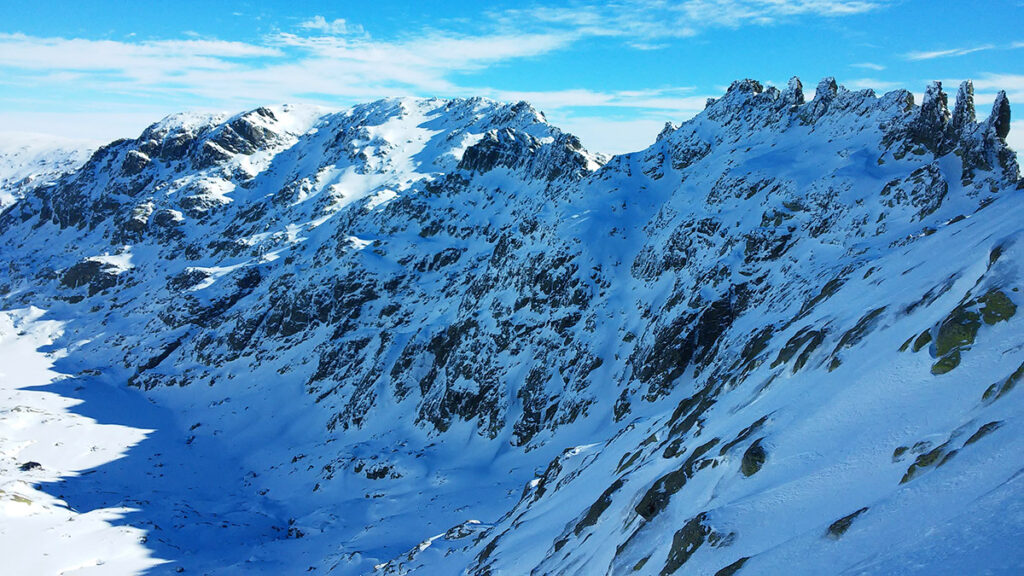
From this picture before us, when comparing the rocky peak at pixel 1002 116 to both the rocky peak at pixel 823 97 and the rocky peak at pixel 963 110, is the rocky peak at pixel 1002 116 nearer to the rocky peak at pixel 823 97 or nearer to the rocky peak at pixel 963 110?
the rocky peak at pixel 963 110

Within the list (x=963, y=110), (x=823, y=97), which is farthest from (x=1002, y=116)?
(x=823, y=97)

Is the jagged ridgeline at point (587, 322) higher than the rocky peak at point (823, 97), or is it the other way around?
the rocky peak at point (823, 97)

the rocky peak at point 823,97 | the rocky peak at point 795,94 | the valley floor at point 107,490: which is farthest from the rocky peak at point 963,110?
the valley floor at point 107,490

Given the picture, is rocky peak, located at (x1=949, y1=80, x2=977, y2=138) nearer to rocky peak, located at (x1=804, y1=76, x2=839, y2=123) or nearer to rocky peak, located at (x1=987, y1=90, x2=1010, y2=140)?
rocky peak, located at (x1=987, y1=90, x2=1010, y2=140)

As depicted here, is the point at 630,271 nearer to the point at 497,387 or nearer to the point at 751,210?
the point at 751,210

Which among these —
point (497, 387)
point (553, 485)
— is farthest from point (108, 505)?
point (553, 485)

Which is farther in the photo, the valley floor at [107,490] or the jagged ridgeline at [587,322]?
the valley floor at [107,490]

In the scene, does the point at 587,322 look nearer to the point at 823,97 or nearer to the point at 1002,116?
the point at 823,97

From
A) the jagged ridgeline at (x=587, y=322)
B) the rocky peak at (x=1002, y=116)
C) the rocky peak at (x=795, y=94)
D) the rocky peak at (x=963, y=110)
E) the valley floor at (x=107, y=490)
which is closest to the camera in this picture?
the jagged ridgeline at (x=587, y=322)
